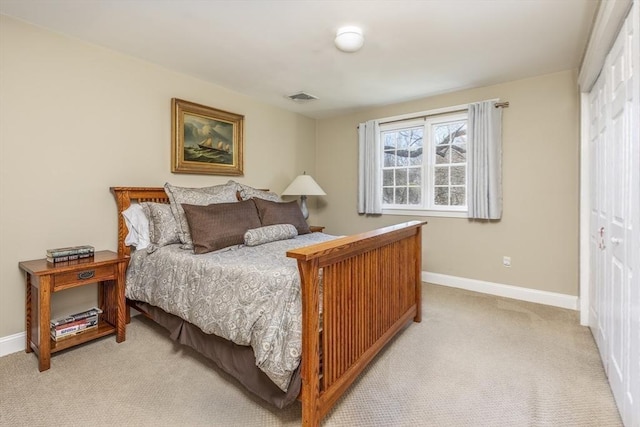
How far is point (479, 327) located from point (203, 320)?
7.08 feet

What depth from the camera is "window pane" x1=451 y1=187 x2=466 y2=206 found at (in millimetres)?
3635

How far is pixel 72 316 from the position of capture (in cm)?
224

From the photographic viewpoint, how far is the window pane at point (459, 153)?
358 cm

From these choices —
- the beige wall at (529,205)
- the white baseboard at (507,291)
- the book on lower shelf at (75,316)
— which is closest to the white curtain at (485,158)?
the beige wall at (529,205)

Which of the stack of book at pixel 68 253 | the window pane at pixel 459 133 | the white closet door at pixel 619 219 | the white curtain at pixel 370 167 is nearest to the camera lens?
the white closet door at pixel 619 219

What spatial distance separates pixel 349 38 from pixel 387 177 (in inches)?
89.0

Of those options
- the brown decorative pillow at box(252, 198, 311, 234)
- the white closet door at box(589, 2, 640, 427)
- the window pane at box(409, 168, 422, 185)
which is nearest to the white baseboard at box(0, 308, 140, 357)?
the brown decorative pillow at box(252, 198, 311, 234)

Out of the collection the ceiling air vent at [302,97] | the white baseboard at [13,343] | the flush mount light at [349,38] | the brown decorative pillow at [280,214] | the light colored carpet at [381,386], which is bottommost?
the light colored carpet at [381,386]

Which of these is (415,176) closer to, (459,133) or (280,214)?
(459,133)

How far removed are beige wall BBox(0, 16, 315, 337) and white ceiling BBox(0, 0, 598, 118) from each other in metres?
0.18

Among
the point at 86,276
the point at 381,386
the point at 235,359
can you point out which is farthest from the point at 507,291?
the point at 86,276

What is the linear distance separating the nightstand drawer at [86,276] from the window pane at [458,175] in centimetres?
352

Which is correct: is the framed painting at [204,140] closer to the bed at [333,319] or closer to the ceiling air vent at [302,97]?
the ceiling air vent at [302,97]

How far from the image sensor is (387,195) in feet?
13.8
